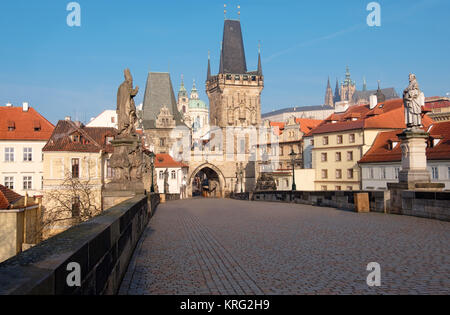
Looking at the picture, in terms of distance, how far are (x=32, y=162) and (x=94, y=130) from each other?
278 inches

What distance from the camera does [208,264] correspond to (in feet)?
23.2

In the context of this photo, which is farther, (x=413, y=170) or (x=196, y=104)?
(x=196, y=104)

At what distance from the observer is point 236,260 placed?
291 inches

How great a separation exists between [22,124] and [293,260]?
43541 mm

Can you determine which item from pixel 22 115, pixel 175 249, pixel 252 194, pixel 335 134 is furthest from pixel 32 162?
pixel 175 249

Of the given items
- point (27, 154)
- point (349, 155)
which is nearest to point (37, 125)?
point (27, 154)

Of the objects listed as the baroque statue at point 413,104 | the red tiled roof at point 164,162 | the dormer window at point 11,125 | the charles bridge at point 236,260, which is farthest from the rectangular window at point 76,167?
the baroque statue at point 413,104

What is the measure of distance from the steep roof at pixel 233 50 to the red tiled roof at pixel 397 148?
39.8 meters

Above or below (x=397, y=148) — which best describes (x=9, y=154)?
below

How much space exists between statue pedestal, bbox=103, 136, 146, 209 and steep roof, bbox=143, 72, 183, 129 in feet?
218

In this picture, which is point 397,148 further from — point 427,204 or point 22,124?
point 22,124

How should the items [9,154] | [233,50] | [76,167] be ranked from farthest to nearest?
[233,50]
[9,154]
[76,167]

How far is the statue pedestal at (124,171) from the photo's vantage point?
13.2 metres
